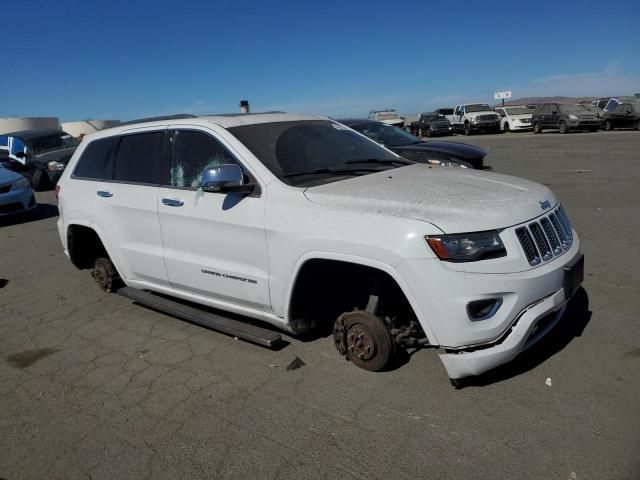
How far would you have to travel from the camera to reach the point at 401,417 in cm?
304

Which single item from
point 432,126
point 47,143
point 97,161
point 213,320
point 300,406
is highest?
point 97,161

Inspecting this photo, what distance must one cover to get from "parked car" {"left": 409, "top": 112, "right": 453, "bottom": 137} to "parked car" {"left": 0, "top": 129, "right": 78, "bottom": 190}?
22.9 metres

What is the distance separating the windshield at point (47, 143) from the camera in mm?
14781

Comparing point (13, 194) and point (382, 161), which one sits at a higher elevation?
point (382, 161)

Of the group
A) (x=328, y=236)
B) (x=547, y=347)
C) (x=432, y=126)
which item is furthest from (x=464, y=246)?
(x=432, y=126)

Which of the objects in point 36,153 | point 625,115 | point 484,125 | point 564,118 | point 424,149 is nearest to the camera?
point 424,149

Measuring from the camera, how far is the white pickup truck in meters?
31.9

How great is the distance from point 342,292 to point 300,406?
0.94 m

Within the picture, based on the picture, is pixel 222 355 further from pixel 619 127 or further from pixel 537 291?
pixel 619 127

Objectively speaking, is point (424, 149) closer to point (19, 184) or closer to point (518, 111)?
point (19, 184)

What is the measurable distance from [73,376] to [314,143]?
2532 millimetres

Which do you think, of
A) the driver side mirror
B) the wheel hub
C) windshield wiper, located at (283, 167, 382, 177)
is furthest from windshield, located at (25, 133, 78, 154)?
the wheel hub

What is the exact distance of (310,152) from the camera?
Result: 4.05 m

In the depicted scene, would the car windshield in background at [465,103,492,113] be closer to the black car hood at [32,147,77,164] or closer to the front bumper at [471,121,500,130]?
the front bumper at [471,121,500,130]
